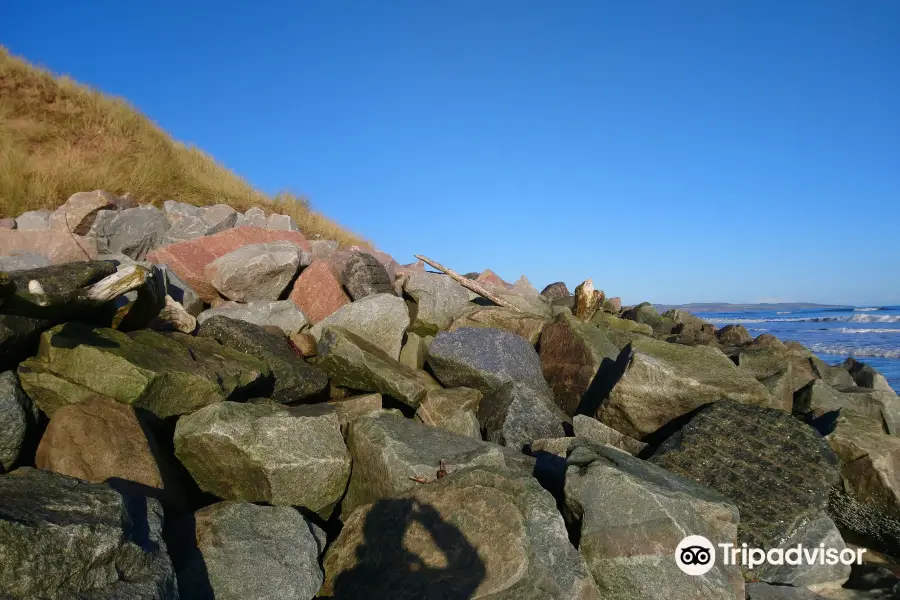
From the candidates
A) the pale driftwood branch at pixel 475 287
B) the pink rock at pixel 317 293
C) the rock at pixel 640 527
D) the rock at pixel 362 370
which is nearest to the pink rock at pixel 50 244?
the pink rock at pixel 317 293

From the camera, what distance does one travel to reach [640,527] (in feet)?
10.9

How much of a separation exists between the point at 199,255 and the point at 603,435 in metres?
5.56

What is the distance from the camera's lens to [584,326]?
6977mm

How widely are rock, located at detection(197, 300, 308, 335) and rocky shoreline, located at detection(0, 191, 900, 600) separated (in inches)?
1.6

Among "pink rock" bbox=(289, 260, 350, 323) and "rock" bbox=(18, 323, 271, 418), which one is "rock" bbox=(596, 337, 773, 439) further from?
"pink rock" bbox=(289, 260, 350, 323)

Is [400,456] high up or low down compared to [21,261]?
down

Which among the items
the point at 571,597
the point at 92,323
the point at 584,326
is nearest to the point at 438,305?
the point at 584,326

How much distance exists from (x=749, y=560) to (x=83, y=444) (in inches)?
172

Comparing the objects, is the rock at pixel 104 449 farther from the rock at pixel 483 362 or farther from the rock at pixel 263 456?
the rock at pixel 483 362

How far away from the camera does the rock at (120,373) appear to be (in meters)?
3.79

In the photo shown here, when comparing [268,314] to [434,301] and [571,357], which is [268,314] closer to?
[434,301]

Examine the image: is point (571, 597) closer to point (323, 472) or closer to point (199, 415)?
point (323, 472)

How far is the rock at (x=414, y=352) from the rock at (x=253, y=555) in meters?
3.21

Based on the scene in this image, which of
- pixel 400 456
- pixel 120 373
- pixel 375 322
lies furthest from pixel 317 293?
pixel 400 456
